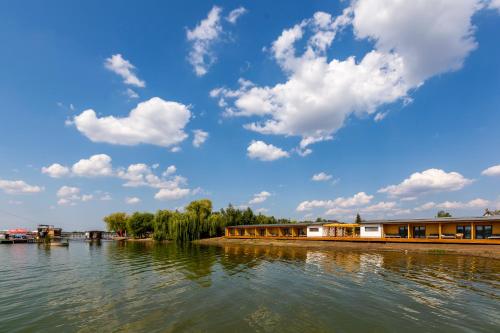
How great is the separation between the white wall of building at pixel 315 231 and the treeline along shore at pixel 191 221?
95.4ft

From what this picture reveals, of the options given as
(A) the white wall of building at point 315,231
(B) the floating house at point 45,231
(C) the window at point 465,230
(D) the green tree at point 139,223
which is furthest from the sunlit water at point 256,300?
(B) the floating house at point 45,231

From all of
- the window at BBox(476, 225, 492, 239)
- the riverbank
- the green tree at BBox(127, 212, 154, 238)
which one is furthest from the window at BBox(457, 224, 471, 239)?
the green tree at BBox(127, 212, 154, 238)

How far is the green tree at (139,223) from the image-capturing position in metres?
93.8

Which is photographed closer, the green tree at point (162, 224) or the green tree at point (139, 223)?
the green tree at point (162, 224)

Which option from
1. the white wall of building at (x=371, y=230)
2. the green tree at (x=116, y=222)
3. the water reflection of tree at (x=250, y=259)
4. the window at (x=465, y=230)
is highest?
the window at (x=465, y=230)

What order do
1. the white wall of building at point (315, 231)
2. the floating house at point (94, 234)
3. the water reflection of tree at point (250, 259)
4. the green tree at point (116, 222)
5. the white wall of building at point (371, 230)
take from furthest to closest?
the green tree at point (116, 222), the floating house at point (94, 234), the white wall of building at point (315, 231), the white wall of building at point (371, 230), the water reflection of tree at point (250, 259)

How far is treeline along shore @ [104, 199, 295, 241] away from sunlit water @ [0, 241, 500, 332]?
4847 cm

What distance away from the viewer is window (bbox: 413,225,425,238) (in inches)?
1865

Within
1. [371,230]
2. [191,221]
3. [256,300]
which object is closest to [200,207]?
[191,221]

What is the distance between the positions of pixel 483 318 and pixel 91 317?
62.5 ft

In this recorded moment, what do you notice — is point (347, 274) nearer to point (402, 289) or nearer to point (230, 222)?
point (402, 289)

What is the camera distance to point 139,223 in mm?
94562

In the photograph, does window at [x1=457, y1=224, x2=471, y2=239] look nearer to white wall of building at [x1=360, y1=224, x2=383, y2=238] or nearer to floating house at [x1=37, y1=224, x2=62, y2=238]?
white wall of building at [x1=360, y1=224, x2=383, y2=238]

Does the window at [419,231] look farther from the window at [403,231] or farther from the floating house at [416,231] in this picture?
the window at [403,231]
